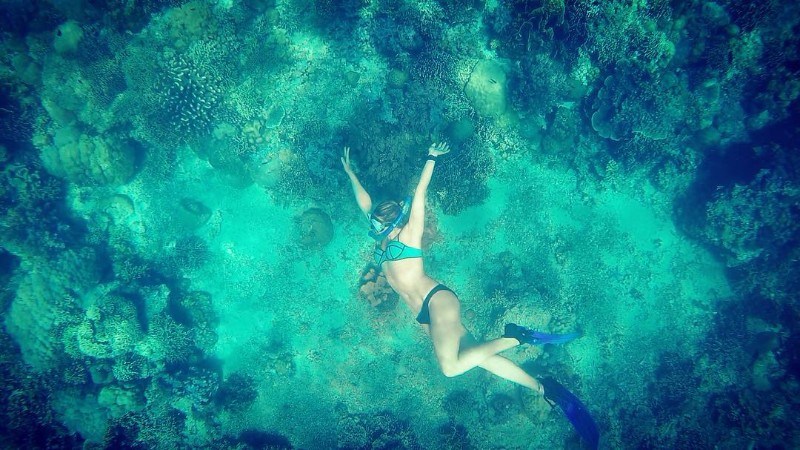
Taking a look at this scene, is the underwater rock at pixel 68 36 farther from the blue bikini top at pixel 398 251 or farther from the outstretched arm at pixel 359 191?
the blue bikini top at pixel 398 251

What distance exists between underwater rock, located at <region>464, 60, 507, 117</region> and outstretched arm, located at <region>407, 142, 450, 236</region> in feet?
6.42

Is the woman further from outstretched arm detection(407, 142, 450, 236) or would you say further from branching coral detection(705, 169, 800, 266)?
branching coral detection(705, 169, 800, 266)

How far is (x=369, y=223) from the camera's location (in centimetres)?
748

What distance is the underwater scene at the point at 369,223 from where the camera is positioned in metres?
7.63

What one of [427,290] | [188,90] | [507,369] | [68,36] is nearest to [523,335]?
[507,369]

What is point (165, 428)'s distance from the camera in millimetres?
8328

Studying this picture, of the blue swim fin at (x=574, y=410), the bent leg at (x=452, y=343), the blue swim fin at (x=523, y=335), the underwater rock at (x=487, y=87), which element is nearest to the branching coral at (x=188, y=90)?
the underwater rock at (x=487, y=87)

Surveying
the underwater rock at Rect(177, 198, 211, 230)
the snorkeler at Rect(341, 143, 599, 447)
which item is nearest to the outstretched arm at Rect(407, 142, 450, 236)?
the snorkeler at Rect(341, 143, 599, 447)

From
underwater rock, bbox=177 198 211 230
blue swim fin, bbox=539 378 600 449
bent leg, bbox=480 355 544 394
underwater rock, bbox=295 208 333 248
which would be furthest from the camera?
underwater rock, bbox=177 198 211 230

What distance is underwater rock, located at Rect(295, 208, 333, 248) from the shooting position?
26.7 feet

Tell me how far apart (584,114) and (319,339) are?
829 cm

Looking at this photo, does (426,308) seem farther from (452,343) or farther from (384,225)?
(384,225)

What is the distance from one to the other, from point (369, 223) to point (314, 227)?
1.49 meters

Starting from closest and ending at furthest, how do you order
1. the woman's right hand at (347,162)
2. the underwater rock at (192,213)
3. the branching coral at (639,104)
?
the woman's right hand at (347,162), the branching coral at (639,104), the underwater rock at (192,213)
